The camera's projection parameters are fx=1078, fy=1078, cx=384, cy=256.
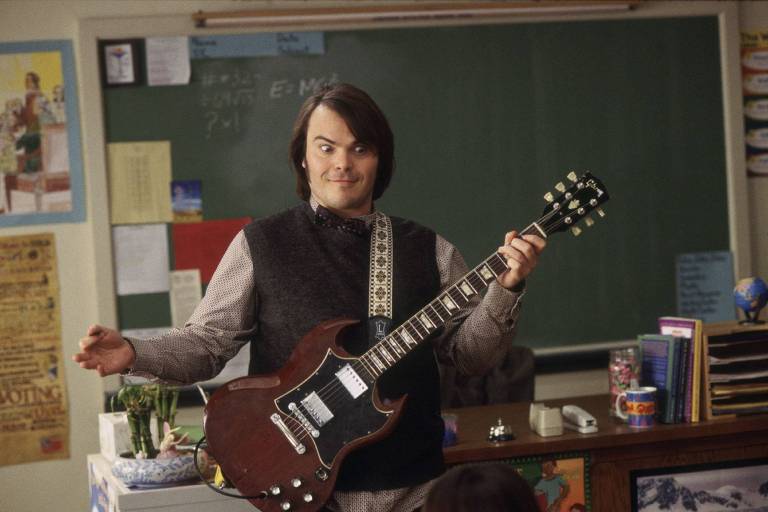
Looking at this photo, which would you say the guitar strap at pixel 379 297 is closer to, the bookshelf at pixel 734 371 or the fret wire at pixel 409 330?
the fret wire at pixel 409 330

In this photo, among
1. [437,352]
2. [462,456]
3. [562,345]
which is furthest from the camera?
[562,345]

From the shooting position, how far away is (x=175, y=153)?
3.90 meters

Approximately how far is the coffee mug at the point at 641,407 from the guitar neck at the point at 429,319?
1.06 m

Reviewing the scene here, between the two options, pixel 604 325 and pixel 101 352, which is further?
pixel 604 325

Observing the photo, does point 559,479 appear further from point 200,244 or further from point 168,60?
point 168,60

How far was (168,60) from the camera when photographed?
12.7 feet

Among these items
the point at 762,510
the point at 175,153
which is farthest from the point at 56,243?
the point at 762,510

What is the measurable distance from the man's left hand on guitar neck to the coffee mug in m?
1.07

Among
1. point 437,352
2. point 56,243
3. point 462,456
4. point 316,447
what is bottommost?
point 462,456

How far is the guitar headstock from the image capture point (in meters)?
2.12

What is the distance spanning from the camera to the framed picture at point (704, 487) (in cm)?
297

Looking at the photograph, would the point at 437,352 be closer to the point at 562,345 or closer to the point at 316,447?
the point at 316,447

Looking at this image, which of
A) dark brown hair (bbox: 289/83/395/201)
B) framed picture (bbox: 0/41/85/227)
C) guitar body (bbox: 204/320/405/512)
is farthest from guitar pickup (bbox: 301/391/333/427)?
framed picture (bbox: 0/41/85/227)

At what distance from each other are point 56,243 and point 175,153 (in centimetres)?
Answer: 53
